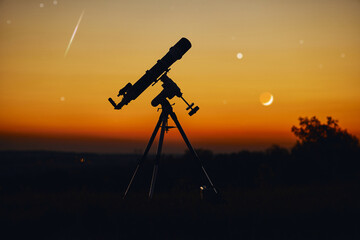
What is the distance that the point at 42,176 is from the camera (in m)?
50.9

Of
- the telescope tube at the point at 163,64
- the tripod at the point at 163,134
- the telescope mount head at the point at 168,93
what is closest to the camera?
the telescope mount head at the point at 168,93

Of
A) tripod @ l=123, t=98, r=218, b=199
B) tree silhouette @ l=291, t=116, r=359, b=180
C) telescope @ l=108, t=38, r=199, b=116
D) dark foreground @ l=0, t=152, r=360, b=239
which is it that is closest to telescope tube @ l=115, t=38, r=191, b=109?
telescope @ l=108, t=38, r=199, b=116

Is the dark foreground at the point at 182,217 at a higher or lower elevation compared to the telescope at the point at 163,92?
lower

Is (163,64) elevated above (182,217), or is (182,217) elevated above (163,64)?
(163,64)

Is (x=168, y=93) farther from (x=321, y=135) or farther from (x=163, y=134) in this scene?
(x=321, y=135)

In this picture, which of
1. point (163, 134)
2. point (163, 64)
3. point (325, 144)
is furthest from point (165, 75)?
point (325, 144)

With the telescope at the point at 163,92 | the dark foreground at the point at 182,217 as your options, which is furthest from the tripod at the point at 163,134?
the dark foreground at the point at 182,217

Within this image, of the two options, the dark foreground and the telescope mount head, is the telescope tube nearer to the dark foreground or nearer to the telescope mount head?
the telescope mount head

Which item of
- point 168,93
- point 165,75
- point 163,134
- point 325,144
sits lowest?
point 163,134

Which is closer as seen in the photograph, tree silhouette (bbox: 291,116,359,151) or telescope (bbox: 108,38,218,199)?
telescope (bbox: 108,38,218,199)

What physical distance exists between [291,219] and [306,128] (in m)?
46.9

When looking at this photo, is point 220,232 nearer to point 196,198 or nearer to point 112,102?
point 196,198

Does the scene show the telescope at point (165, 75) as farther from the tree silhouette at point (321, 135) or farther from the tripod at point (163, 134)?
the tree silhouette at point (321, 135)

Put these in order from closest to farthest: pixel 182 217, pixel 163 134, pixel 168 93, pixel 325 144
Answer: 1. pixel 182 217
2. pixel 168 93
3. pixel 163 134
4. pixel 325 144
